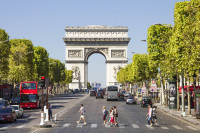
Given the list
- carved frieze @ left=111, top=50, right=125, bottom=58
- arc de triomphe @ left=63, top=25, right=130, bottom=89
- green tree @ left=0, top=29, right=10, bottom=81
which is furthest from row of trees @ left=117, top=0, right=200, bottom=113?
carved frieze @ left=111, top=50, right=125, bottom=58

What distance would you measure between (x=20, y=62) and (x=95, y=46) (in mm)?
80127

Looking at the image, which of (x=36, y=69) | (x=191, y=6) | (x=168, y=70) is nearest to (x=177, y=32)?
(x=191, y=6)

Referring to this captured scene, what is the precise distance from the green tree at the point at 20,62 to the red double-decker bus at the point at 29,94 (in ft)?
68.6

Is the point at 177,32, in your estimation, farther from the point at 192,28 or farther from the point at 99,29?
the point at 99,29

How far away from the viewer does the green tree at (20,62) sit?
79.5 meters

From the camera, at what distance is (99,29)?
159 m

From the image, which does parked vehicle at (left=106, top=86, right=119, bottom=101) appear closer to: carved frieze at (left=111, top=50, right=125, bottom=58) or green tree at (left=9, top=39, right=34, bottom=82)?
green tree at (left=9, top=39, right=34, bottom=82)

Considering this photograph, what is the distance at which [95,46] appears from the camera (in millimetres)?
160625

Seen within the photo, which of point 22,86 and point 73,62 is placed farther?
point 73,62

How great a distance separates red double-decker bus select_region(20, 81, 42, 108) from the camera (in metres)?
58.2

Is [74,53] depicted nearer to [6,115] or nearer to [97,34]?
[97,34]

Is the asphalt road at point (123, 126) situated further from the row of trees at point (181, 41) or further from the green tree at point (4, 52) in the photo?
the green tree at point (4, 52)

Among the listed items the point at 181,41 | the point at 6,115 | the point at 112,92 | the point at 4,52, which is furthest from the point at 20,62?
the point at 181,41

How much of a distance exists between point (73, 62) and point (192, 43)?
12637cm
